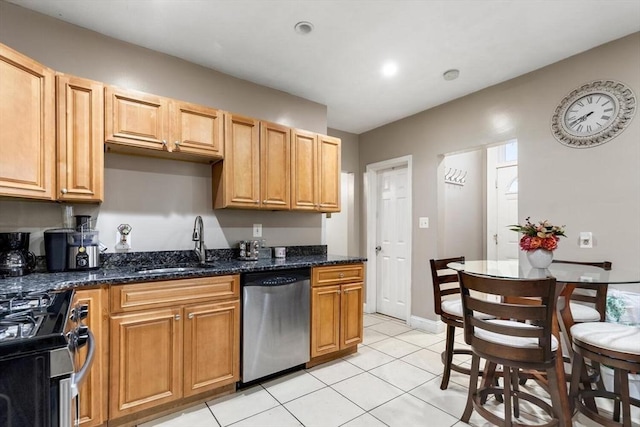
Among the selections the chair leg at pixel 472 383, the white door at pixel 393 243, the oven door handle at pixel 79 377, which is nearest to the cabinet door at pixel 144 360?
the oven door handle at pixel 79 377

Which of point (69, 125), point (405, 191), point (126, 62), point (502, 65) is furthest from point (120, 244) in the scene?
point (502, 65)

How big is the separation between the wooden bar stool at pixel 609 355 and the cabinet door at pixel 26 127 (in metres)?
3.25

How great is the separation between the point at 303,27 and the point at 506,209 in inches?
166

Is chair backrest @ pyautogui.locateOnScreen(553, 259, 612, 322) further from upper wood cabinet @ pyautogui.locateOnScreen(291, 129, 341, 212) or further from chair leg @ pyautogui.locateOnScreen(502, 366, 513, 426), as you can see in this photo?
upper wood cabinet @ pyautogui.locateOnScreen(291, 129, 341, 212)

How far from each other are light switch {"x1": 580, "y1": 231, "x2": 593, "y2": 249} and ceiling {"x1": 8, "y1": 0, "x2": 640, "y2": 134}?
4.91 feet

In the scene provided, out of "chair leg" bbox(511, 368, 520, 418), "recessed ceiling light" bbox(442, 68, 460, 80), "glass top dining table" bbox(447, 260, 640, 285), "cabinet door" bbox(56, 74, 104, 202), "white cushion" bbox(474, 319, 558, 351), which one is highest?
"recessed ceiling light" bbox(442, 68, 460, 80)

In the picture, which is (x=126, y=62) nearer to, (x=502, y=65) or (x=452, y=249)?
(x=502, y=65)

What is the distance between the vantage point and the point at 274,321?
7.91ft

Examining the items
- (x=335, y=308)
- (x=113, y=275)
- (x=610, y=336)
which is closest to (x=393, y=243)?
(x=335, y=308)

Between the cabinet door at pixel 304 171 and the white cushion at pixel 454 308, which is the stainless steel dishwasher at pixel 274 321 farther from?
the white cushion at pixel 454 308

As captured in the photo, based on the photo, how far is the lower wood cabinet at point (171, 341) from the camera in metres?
1.83

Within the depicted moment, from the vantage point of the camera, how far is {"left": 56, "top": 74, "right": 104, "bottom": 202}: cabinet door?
1939mm

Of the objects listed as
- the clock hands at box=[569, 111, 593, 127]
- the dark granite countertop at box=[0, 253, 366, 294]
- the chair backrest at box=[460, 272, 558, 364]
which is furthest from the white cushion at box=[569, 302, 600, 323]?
the dark granite countertop at box=[0, 253, 366, 294]

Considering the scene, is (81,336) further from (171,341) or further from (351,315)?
(351,315)
